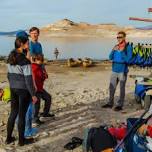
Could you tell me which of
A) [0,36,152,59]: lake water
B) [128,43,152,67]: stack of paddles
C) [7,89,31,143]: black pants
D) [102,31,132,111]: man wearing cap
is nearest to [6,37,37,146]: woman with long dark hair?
[7,89,31,143]: black pants

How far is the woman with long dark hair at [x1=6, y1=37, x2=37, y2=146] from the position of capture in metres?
7.79

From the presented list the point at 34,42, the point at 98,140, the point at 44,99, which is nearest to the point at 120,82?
the point at 44,99

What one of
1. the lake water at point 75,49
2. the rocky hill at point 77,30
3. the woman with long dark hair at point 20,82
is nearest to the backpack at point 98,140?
the woman with long dark hair at point 20,82

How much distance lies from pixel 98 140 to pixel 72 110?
384 centimetres

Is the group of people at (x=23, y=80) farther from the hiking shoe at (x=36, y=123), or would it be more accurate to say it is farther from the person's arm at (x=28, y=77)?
the hiking shoe at (x=36, y=123)

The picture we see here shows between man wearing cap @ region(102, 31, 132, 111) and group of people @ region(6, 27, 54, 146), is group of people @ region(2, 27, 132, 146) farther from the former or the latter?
man wearing cap @ region(102, 31, 132, 111)

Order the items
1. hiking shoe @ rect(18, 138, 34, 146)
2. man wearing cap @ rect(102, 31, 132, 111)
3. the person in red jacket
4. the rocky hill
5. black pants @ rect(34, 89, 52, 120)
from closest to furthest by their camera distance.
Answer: hiking shoe @ rect(18, 138, 34, 146) → the person in red jacket → black pants @ rect(34, 89, 52, 120) → man wearing cap @ rect(102, 31, 132, 111) → the rocky hill

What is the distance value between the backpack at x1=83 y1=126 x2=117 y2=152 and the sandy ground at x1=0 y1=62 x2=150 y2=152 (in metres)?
0.61

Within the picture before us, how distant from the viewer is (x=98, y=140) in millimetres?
7125

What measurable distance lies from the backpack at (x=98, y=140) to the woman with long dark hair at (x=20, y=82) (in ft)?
3.67

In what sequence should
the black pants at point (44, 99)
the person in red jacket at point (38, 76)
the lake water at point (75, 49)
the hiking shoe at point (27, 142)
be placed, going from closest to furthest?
1. the hiking shoe at point (27, 142)
2. the person in red jacket at point (38, 76)
3. the black pants at point (44, 99)
4. the lake water at point (75, 49)

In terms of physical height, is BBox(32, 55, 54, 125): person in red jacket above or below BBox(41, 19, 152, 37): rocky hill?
above

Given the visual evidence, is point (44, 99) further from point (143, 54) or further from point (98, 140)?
point (143, 54)

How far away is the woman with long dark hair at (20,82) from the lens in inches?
307
